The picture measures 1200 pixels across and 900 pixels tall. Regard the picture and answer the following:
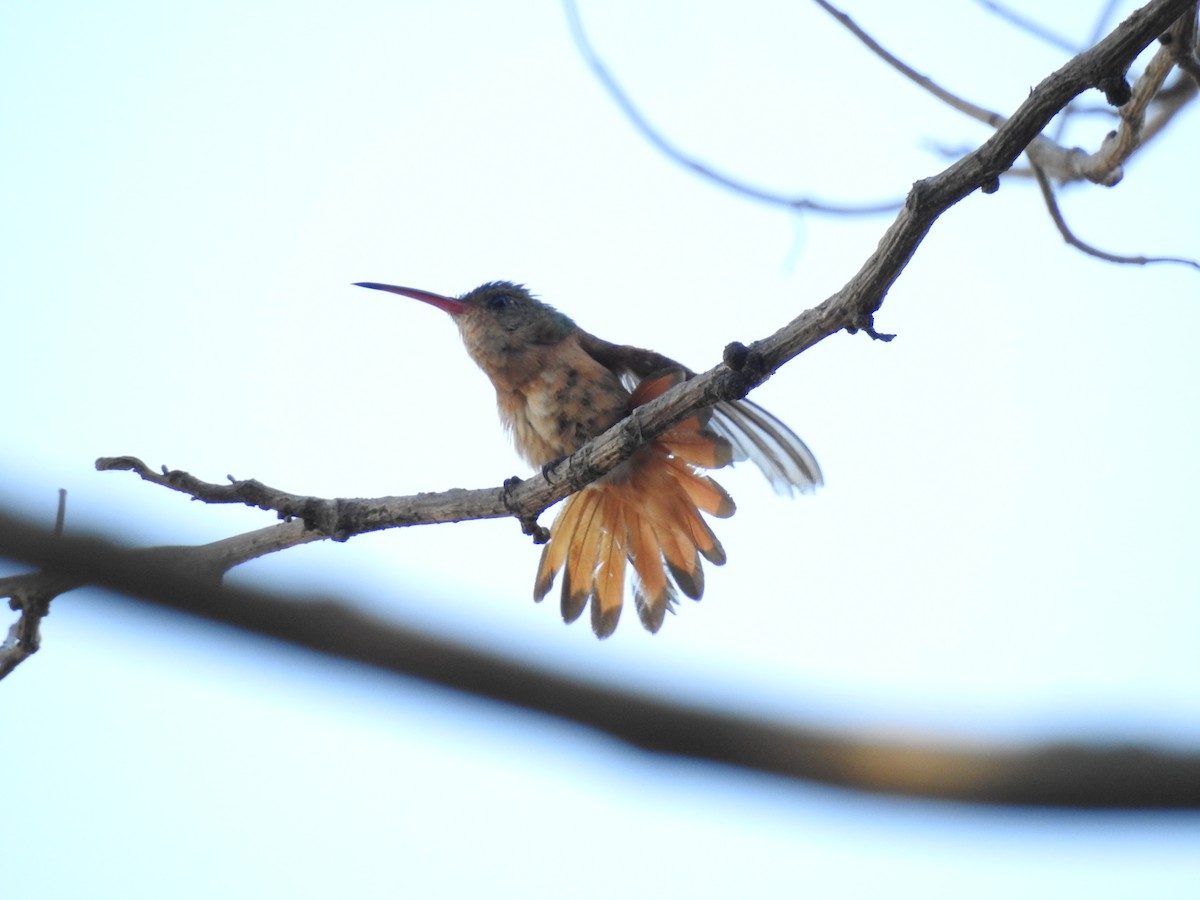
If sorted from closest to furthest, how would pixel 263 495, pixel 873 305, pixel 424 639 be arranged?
pixel 424 639
pixel 873 305
pixel 263 495

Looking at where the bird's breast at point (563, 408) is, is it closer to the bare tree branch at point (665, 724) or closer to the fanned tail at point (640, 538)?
the fanned tail at point (640, 538)

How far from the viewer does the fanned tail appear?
5.21 m

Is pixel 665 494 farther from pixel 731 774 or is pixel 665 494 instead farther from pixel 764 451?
pixel 731 774

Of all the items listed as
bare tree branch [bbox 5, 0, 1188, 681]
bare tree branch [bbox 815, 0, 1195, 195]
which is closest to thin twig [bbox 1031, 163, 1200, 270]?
bare tree branch [bbox 815, 0, 1195, 195]

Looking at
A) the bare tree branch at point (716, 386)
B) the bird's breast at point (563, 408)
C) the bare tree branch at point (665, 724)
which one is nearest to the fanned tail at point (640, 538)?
the bird's breast at point (563, 408)

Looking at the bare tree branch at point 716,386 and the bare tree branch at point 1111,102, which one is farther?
the bare tree branch at point 1111,102

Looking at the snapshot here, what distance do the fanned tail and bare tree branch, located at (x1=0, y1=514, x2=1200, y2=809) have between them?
376 centimetres

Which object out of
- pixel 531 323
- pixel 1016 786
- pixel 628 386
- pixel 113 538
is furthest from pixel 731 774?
pixel 531 323

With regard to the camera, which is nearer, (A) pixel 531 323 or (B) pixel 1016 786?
(B) pixel 1016 786

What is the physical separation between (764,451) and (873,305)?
2221 mm

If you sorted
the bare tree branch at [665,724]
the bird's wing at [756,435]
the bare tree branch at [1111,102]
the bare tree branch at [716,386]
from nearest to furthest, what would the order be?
the bare tree branch at [665,724], the bare tree branch at [716,386], the bare tree branch at [1111,102], the bird's wing at [756,435]

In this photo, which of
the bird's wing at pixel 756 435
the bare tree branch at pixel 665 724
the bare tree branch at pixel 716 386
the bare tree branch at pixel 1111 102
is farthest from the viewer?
the bird's wing at pixel 756 435

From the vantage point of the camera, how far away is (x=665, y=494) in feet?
17.2

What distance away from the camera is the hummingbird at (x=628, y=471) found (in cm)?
513
